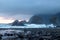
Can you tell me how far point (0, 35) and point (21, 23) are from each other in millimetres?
20036

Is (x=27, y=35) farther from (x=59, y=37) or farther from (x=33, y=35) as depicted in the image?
(x=59, y=37)

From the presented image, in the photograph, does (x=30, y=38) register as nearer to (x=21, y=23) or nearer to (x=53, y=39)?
(x=53, y=39)

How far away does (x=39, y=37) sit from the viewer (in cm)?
2845

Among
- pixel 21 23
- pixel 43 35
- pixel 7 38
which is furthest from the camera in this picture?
pixel 21 23

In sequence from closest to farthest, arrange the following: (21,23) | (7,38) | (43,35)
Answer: (7,38)
(43,35)
(21,23)

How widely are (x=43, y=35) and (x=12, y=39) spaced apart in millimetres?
4159

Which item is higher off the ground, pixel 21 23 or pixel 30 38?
pixel 21 23

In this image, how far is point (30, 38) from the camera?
93.2 feet

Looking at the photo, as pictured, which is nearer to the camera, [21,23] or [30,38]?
[30,38]

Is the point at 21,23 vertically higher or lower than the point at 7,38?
higher

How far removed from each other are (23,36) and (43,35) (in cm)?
261

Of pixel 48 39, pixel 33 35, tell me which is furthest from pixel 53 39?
pixel 33 35

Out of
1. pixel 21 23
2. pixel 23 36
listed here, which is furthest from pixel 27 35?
pixel 21 23

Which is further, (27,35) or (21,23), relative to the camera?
(21,23)
